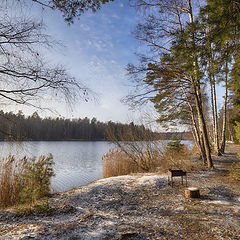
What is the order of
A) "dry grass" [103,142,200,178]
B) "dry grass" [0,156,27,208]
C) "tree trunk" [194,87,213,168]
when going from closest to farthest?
"dry grass" [0,156,27,208], "tree trunk" [194,87,213,168], "dry grass" [103,142,200,178]

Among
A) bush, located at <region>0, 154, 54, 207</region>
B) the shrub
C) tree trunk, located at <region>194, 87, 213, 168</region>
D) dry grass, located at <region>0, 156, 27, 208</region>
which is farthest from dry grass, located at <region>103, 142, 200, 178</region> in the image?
dry grass, located at <region>0, 156, 27, 208</region>

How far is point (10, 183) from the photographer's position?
4723 millimetres

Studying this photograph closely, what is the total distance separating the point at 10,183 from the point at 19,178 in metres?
0.24

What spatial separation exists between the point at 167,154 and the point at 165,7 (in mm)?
6063

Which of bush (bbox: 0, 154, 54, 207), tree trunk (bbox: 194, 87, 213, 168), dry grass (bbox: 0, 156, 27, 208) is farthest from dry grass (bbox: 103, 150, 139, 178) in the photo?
dry grass (bbox: 0, 156, 27, 208)

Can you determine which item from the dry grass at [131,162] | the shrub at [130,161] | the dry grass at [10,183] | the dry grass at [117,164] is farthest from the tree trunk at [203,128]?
the dry grass at [10,183]

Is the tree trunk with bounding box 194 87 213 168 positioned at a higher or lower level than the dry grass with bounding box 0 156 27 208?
higher

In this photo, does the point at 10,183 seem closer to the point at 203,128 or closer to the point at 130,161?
the point at 130,161

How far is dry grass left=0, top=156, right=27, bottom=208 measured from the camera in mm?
4578

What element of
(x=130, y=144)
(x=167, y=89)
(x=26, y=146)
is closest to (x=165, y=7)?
(x=167, y=89)

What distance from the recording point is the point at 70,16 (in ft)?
9.75

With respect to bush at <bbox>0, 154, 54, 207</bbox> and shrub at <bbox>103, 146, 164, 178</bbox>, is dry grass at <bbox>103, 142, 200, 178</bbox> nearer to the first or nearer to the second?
shrub at <bbox>103, 146, 164, 178</bbox>

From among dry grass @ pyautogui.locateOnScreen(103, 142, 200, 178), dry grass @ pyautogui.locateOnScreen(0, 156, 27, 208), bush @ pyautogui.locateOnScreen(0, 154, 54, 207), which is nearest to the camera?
bush @ pyautogui.locateOnScreen(0, 154, 54, 207)

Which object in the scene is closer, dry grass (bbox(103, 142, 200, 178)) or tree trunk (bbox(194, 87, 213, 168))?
tree trunk (bbox(194, 87, 213, 168))
